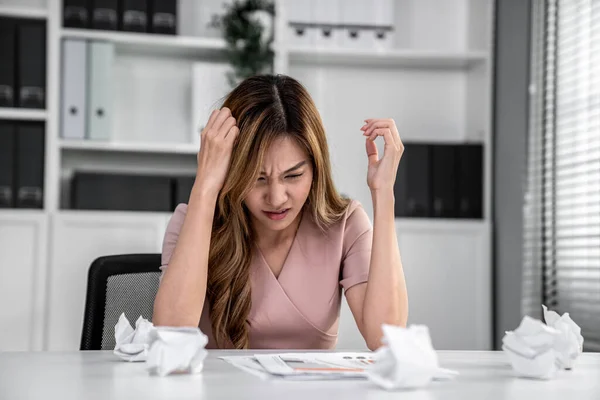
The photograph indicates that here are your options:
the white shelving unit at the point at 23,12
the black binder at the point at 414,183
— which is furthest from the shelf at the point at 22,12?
the black binder at the point at 414,183

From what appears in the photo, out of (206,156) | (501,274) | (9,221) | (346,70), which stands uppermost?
(346,70)

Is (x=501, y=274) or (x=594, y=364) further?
(x=501, y=274)

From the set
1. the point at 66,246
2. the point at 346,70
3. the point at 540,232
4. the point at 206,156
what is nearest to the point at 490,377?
the point at 206,156

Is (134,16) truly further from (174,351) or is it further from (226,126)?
(174,351)

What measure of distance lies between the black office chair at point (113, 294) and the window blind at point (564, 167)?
1496 millimetres

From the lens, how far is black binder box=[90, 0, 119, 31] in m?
2.89

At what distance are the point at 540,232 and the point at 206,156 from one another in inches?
67.4

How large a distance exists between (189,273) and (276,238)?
13.4 inches

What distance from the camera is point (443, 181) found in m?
3.02

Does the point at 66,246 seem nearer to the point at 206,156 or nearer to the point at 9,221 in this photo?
the point at 9,221

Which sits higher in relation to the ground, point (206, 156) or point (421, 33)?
point (421, 33)

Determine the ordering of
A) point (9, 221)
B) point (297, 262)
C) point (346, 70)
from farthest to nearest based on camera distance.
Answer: point (346, 70)
point (9, 221)
point (297, 262)

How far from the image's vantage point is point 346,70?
325cm

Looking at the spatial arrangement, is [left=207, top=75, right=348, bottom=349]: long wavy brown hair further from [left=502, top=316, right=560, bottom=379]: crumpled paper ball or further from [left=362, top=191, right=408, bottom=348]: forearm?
[left=502, top=316, right=560, bottom=379]: crumpled paper ball
